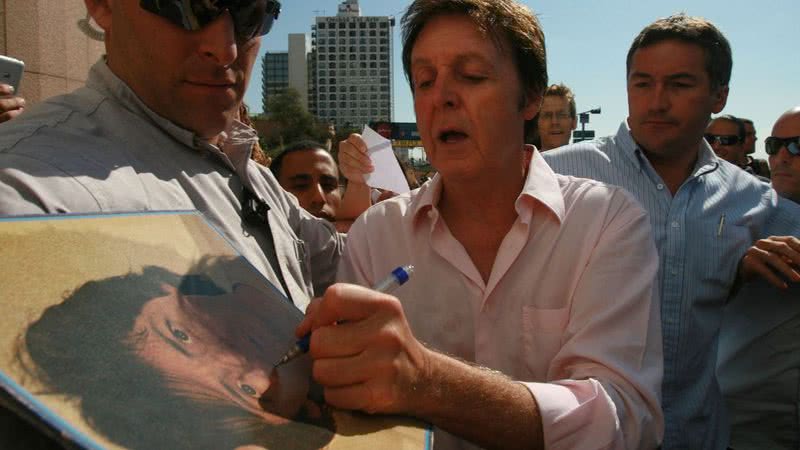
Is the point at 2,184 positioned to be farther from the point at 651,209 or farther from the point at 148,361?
the point at 651,209

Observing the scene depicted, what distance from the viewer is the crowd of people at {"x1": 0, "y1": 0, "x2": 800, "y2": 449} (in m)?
1.22

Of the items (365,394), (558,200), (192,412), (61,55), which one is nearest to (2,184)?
(192,412)

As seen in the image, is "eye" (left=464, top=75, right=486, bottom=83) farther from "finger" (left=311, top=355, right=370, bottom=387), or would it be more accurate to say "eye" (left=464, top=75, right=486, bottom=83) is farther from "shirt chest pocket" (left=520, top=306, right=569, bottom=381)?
"finger" (left=311, top=355, right=370, bottom=387)

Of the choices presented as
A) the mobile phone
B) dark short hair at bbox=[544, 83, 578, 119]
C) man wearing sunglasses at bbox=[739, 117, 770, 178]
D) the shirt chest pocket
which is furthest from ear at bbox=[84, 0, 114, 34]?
man wearing sunglasses at bbox=[739, 117, 770, 178]

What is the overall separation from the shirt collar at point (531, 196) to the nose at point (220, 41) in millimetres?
733

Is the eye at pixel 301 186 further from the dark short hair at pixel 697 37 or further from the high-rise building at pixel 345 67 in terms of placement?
the high-rise building at pixel 345 67

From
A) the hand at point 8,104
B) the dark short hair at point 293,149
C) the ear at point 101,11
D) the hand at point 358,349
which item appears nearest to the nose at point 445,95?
the ear at point 101,11

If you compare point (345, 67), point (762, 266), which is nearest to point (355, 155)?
point (762, 266)

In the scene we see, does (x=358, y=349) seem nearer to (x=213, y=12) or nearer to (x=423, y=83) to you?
(x=213, y=12)

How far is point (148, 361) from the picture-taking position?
2.82 ft

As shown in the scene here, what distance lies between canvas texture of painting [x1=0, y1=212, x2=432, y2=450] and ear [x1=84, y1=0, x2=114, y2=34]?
2.55ft

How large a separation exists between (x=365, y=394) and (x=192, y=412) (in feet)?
0.92

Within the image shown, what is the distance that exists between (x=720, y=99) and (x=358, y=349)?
353cm

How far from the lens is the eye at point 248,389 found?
3.17ft
